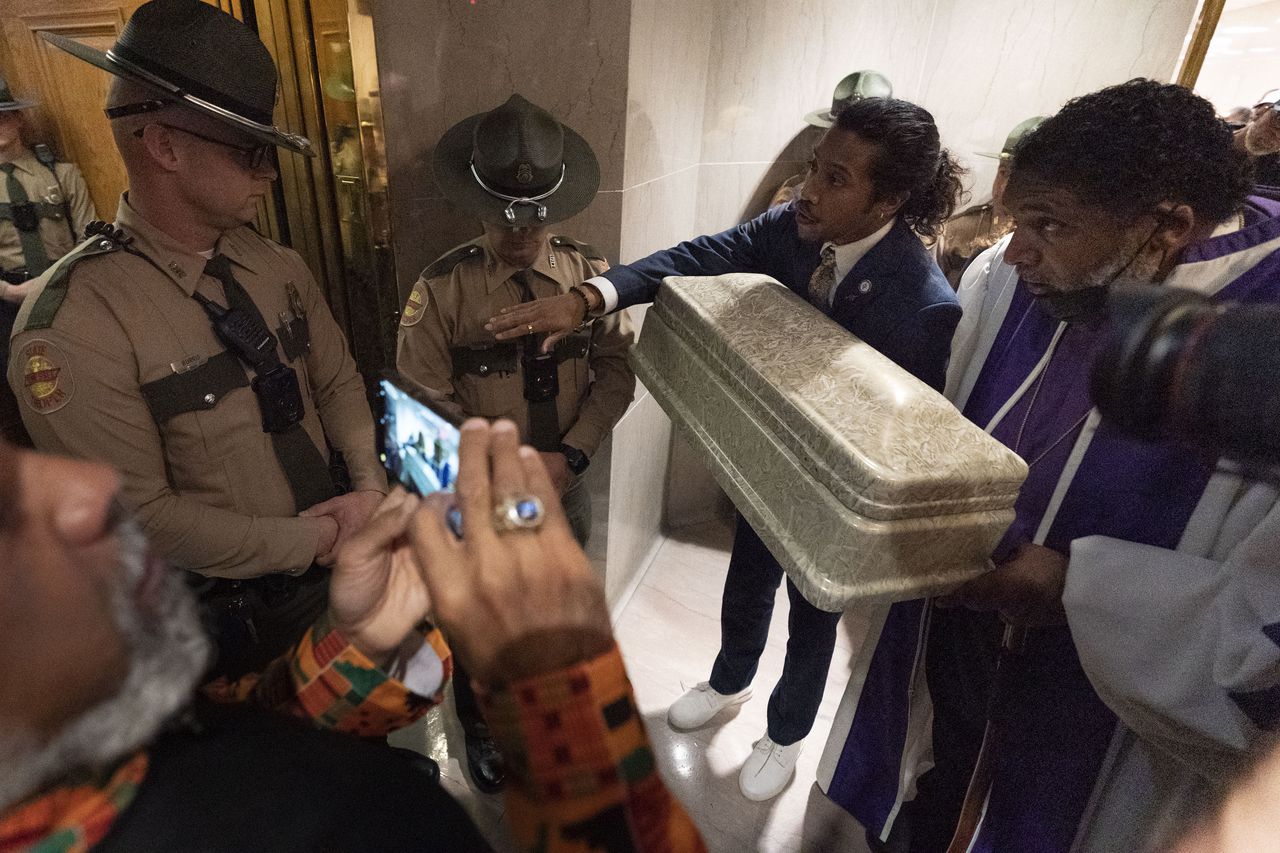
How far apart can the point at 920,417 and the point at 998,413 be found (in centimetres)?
48

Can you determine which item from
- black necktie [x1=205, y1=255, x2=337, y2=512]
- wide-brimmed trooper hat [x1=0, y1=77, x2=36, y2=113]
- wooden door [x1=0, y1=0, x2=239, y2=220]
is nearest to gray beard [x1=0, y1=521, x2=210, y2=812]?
black necktie [x1=205, y1=255, x2=337, y2=512]

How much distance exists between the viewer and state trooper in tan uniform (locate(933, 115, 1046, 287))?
3.14 m

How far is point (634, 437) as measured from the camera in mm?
Result: 2617

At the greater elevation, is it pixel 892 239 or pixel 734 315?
pixel 892 239

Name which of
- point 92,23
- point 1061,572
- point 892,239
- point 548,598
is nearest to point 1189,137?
point 892,239

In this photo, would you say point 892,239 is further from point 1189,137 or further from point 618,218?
point 618,218

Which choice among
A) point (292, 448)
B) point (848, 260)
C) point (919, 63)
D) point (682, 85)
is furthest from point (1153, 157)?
point (919, 63)

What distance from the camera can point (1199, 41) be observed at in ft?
10.2

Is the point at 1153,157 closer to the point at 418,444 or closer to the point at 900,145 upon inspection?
the point at 900,145

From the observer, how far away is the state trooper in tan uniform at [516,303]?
5.41 feet

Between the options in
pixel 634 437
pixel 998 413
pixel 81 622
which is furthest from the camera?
pixel 634 437

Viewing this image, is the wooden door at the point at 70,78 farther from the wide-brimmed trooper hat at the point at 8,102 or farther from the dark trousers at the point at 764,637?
the dark trousers at the point at 764,637

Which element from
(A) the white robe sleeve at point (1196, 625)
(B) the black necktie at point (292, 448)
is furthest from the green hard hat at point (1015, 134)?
(B) the black necktie at point (292, 448)

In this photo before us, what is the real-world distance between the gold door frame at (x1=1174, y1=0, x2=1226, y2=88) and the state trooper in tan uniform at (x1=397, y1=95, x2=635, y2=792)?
3.45 metres
